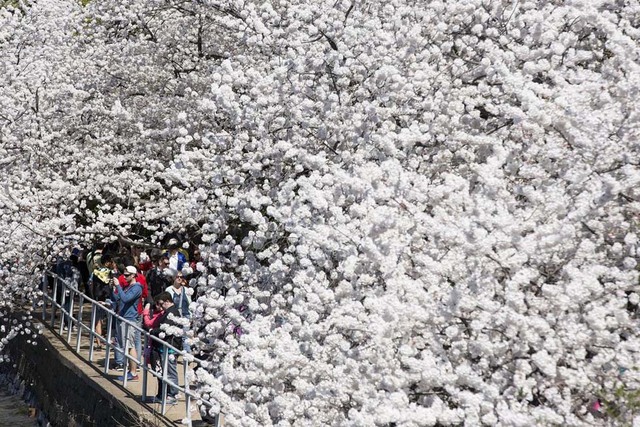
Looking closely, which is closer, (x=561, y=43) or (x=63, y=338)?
(x=561, y=43)

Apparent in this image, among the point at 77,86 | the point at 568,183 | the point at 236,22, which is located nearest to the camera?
the point at 568,183

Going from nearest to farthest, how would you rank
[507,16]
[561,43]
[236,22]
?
[561,43], [507,16], [236,22]

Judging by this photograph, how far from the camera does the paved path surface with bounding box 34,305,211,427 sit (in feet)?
37.6

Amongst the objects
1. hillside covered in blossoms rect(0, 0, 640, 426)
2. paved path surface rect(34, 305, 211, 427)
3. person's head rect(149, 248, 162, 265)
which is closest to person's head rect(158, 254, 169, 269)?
person's head rect(149, 248, 162, 265)

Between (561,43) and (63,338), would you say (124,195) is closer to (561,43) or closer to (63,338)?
(63,338)

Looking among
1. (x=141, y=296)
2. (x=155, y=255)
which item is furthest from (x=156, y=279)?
(x=141, y=296)

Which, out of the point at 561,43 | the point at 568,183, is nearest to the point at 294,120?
the point at 561,43

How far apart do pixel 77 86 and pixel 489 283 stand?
11750mm

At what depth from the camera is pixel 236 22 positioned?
36.6 feet

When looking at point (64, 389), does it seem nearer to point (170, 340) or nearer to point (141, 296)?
point (141, 296)

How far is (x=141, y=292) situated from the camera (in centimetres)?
1391

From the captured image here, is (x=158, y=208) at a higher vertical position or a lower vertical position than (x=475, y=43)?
lower

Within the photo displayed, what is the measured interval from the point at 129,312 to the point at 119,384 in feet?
3.40

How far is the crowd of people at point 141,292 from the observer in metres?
11.6
